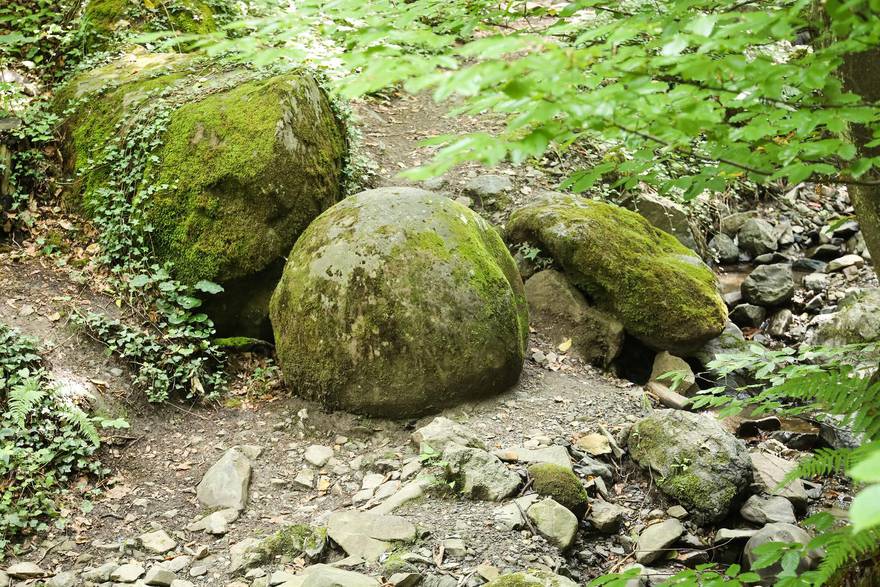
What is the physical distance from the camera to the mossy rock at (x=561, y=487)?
12.5 feet

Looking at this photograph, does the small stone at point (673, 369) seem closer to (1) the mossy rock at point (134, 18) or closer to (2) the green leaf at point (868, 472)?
(2) the green leaf at point (868, 472)

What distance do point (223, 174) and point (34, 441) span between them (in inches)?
101

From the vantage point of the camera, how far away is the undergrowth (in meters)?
3.80

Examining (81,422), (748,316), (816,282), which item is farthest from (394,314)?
(816,282)

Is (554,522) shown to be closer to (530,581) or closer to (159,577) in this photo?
(530,581)

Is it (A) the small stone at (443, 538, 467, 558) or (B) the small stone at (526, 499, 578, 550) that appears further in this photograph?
(B) the small stone at (526, 499, 578, 550)

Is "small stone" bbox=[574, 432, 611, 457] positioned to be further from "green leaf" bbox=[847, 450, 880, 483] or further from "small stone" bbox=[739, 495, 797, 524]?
"green leaf" bbox=[847, 450, 880, 483]

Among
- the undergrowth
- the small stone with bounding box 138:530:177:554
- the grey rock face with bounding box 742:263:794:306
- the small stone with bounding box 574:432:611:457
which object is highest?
the undergrowth

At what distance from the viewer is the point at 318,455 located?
4594mm

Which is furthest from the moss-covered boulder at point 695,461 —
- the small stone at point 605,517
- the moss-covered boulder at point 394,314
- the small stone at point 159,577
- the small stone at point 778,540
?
the small stone at point 159,577

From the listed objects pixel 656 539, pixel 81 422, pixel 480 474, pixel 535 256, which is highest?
pixel 81 422

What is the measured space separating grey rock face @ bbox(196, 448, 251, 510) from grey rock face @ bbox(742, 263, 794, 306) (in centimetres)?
615

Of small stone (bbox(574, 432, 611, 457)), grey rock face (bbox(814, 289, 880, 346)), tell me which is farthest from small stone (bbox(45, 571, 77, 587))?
grey rock face (bbox(814, 289, 880, 346))

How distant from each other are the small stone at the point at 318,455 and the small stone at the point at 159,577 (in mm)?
1244
